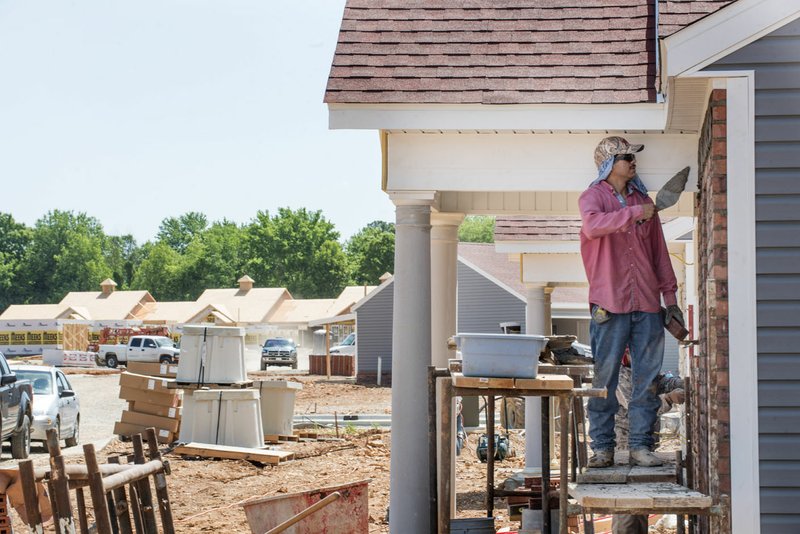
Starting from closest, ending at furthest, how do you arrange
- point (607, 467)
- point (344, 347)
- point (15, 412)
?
1. point (607, 467)
2. point (15, 412)
3. point (344, 347)

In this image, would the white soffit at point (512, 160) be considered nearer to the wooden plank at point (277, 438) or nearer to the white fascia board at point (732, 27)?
the white fascia board at point (732, 27)

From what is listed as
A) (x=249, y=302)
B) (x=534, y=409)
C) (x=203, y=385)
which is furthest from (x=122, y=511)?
(x=249, y=302)

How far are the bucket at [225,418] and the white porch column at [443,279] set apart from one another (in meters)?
8.20

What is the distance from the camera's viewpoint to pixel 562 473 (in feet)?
21.1

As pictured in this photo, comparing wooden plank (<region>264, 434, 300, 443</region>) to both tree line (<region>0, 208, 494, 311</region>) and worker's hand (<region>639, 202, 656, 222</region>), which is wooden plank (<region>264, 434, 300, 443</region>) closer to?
worker's hand (<region>639, 202, 656, 222</region>)

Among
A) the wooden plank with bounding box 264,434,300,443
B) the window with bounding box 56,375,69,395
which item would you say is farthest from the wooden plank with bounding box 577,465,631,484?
the window with bounding box 56,375,69,395

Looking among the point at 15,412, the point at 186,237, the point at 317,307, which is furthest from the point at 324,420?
the point at 186,237

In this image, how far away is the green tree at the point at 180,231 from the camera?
142 metres

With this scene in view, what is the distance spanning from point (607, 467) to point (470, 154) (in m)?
2.64

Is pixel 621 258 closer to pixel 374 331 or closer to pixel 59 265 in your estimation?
pixel 374 331

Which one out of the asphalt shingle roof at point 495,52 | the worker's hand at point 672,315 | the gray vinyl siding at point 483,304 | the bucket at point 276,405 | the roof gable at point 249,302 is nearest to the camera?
the worker's hand at point 672,315

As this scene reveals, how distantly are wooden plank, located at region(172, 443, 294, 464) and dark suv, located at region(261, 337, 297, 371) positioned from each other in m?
38.6

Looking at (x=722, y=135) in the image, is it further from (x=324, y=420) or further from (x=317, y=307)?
(x=317, y=307)

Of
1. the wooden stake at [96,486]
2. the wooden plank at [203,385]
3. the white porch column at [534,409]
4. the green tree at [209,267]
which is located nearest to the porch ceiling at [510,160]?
→ the wooden stake at [96,486]
